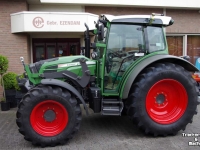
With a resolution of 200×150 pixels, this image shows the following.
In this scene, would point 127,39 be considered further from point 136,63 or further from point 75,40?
point 75,40

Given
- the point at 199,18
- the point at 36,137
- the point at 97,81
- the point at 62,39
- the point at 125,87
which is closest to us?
the point at 36,137

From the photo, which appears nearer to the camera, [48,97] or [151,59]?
[48,97]

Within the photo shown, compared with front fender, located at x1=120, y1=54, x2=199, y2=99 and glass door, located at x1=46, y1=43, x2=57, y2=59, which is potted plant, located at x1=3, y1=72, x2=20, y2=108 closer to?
glass door, located at x1=46, y1=43, x2=57, y2=59

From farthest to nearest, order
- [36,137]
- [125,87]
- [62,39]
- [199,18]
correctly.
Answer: [199,18] < [62,39] < [125,87] < [36,137]

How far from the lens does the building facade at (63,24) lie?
7.50 m

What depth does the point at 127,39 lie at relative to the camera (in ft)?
14.6

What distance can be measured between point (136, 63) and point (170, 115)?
1.27 metres

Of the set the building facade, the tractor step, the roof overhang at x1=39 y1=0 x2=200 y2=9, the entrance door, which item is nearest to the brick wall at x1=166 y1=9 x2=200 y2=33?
the building facade

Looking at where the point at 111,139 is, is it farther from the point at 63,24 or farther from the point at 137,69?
the point at 63,24

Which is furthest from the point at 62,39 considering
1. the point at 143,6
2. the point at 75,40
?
the point at 143,6

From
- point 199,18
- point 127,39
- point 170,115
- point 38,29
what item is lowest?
point 170,115

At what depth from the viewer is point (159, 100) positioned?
176 inches

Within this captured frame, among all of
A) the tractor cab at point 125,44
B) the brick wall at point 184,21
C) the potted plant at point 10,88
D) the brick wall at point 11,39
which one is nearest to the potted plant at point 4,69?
the potted plant at point 10,88

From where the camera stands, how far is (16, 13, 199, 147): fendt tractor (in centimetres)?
398
